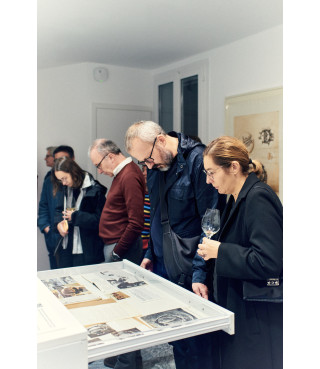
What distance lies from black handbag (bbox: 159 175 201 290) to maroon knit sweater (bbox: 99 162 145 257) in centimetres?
60

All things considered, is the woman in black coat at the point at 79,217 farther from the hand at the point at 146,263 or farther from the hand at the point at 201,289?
the hand at the point at 201,289

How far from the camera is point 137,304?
1.53 m

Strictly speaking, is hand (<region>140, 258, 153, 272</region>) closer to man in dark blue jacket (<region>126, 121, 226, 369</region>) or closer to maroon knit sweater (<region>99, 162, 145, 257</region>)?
man in dark blue jacket (<region>126, 121, 226, 369</region>)

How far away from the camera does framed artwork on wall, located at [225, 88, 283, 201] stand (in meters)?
3.62

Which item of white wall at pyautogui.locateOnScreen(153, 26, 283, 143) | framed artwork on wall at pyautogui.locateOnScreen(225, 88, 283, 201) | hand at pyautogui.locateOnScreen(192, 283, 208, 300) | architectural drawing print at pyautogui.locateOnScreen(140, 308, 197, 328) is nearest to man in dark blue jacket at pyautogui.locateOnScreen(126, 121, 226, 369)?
hand at pyautogui.locateOnScreen(192, 283, 208, 300)

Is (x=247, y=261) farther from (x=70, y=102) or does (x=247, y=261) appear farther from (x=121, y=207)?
(x=70, y=102)

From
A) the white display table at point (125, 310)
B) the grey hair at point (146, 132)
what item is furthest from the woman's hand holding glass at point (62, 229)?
the grey hair at point (146, 132)

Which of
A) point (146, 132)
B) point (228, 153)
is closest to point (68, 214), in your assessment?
point (146, 132)

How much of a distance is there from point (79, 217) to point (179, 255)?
1.28 meters

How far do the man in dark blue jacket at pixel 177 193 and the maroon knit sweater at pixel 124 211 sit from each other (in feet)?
1.24

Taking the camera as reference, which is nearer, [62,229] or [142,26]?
[62,229]

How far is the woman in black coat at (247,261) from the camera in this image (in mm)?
1390

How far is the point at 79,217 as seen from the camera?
2.94 meters
